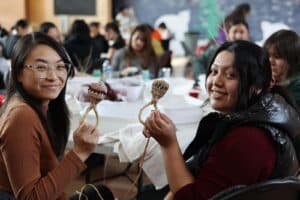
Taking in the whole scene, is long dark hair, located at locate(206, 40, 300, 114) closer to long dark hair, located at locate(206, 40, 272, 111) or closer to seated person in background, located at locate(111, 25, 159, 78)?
long dark hair, located at locate(206, 40, 272, 111)

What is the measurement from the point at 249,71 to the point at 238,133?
177mm

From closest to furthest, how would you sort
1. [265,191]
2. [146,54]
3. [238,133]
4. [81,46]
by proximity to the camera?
1. [265,191]
2. [238,133]
3. [146,54]
4. [81,46]

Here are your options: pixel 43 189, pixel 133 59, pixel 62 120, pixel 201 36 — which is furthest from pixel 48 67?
pixel 201 36

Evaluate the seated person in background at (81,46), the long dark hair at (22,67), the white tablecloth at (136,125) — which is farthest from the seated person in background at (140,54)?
the long dark hair at (22,67)

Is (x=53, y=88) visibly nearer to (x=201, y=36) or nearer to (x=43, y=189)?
(x=43, y=189)

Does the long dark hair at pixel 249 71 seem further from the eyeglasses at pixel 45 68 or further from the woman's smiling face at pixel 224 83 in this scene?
the eyeglasses at pixel 45 68

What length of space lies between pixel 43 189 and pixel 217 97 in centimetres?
54

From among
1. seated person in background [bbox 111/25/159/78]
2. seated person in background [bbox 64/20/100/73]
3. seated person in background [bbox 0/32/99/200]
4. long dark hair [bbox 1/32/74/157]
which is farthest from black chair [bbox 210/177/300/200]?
seated person in background [bbox 64/20/100/73]

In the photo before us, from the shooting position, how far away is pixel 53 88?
1.28 meters

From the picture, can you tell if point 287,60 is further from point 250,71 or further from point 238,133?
point 238,133

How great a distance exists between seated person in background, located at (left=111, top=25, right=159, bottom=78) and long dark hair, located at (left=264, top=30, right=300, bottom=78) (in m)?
1.91

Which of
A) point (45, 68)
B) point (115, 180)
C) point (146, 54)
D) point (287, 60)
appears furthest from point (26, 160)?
point (146, 54)

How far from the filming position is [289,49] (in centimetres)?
189

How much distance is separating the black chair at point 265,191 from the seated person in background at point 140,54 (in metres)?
2.85
